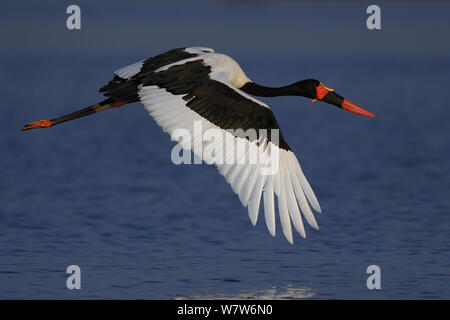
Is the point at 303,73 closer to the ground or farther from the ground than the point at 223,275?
farther from the ground

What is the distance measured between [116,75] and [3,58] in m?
39.6

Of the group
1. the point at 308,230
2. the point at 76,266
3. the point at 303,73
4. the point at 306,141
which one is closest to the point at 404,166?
the point at 306,141

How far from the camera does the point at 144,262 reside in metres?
12.2

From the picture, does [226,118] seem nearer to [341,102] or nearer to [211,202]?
[341,102]

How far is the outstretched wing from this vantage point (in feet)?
34.6

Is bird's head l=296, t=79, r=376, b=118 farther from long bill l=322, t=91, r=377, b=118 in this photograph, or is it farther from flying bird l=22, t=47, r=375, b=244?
flying bird l=22, t=47, r=375, b=244

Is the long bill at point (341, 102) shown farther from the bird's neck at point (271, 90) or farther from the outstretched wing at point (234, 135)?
the outstretched wing at point (234, 135)

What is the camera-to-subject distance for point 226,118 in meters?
11.4

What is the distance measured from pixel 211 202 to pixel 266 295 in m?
5.61

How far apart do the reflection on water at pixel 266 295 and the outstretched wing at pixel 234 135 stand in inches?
31.7

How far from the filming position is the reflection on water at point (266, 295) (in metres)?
10.7

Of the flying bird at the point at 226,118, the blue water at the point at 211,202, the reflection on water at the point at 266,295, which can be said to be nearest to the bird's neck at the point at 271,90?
the flying bird at the point at 226,118

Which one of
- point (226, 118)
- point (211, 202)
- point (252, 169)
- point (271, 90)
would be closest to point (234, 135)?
point (226, 118)

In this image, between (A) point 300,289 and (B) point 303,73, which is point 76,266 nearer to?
(A) point 300,289
